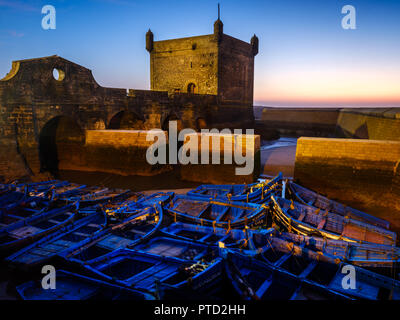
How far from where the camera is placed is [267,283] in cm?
480

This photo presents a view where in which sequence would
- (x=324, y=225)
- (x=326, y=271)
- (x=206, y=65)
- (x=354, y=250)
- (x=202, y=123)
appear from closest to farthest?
(x=326, y=271)
(x=354, y=250)
(x=324, y=225)
(x=202, y=123)
(x=206, y=65)

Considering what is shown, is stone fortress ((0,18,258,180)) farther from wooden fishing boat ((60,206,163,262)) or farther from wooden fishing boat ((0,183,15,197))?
wooden fishing boat ((60,206,163,262))

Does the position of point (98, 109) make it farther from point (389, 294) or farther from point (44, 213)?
point (389, 294)

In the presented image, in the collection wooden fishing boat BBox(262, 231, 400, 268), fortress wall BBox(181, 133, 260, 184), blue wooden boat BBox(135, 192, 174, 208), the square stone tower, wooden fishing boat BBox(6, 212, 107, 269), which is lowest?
wooden fishing boat BBox(6, 212, 107, 269)

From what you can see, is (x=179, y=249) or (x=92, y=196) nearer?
(x=179, y=249)

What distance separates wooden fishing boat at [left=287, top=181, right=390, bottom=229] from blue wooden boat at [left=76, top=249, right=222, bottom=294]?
16.2 feet

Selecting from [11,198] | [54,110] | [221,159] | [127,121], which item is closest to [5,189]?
[11,198]

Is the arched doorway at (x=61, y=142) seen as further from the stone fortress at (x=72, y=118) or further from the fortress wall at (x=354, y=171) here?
the fortress wall at (x=354, y=171)

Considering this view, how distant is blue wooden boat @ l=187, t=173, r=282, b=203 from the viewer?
882 centimetres

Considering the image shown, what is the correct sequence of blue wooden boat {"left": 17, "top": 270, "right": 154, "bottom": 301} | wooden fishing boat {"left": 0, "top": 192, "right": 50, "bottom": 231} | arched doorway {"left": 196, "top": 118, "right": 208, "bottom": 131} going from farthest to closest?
1. arched doorway {"left": 196, "top": 118, "right": 208, "bottom": 131}
2. wooden fishing boat {"left": 0, "top": 192, "right": 50, "bottom": 231}
3. blue wooden boat {"left": 17, "top": 270, "right": 154, "bottom": 301}

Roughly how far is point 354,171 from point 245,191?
14.3ft

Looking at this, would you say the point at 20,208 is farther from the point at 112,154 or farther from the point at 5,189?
the point at 112,154

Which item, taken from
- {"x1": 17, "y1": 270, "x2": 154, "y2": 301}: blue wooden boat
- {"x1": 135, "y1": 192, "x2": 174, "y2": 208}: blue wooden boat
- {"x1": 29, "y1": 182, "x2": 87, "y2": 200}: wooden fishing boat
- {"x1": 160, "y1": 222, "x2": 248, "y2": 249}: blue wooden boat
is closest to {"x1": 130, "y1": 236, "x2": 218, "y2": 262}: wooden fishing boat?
{"x1": 160, "y1": 222, "x2": 248, "y2": 249}: blue wooden boat

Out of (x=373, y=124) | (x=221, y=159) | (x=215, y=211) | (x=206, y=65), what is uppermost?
(x=206, y=65)
